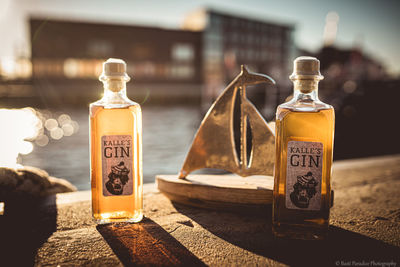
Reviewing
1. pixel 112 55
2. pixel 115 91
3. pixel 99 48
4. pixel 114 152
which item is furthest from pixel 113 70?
pixel 99 48

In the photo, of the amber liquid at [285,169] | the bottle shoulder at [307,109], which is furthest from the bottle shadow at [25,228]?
the bottle shoulder at [307,109]

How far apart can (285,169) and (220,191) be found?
1.14 feet

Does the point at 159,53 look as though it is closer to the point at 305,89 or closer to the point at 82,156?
the point at 82,156

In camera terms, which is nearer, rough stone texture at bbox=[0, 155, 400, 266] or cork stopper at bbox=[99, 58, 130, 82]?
rough stone texture at bbox=[0, 155, 400, 266]

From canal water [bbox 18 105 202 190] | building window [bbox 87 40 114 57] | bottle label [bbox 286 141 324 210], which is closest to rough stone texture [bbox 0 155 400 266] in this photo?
bottle label [bbox 286 141 324 210]

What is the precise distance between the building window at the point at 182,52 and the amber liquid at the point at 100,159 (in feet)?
96.2

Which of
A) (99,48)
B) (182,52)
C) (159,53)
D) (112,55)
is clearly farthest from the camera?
(182,52)

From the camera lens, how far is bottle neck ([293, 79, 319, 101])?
3.81ft

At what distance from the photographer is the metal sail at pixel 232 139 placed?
4.94 ft

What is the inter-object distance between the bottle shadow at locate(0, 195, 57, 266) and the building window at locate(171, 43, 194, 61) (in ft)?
95.7

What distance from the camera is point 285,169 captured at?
1.20 meters

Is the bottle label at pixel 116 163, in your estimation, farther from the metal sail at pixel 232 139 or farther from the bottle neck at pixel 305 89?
the bottle neck at pixel 305 89

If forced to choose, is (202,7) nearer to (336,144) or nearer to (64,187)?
(336,144)

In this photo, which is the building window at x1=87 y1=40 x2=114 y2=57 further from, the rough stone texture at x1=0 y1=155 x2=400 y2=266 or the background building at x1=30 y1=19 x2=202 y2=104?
the rough stone texture at x1=0 y1=155 x2=400 y2=266
